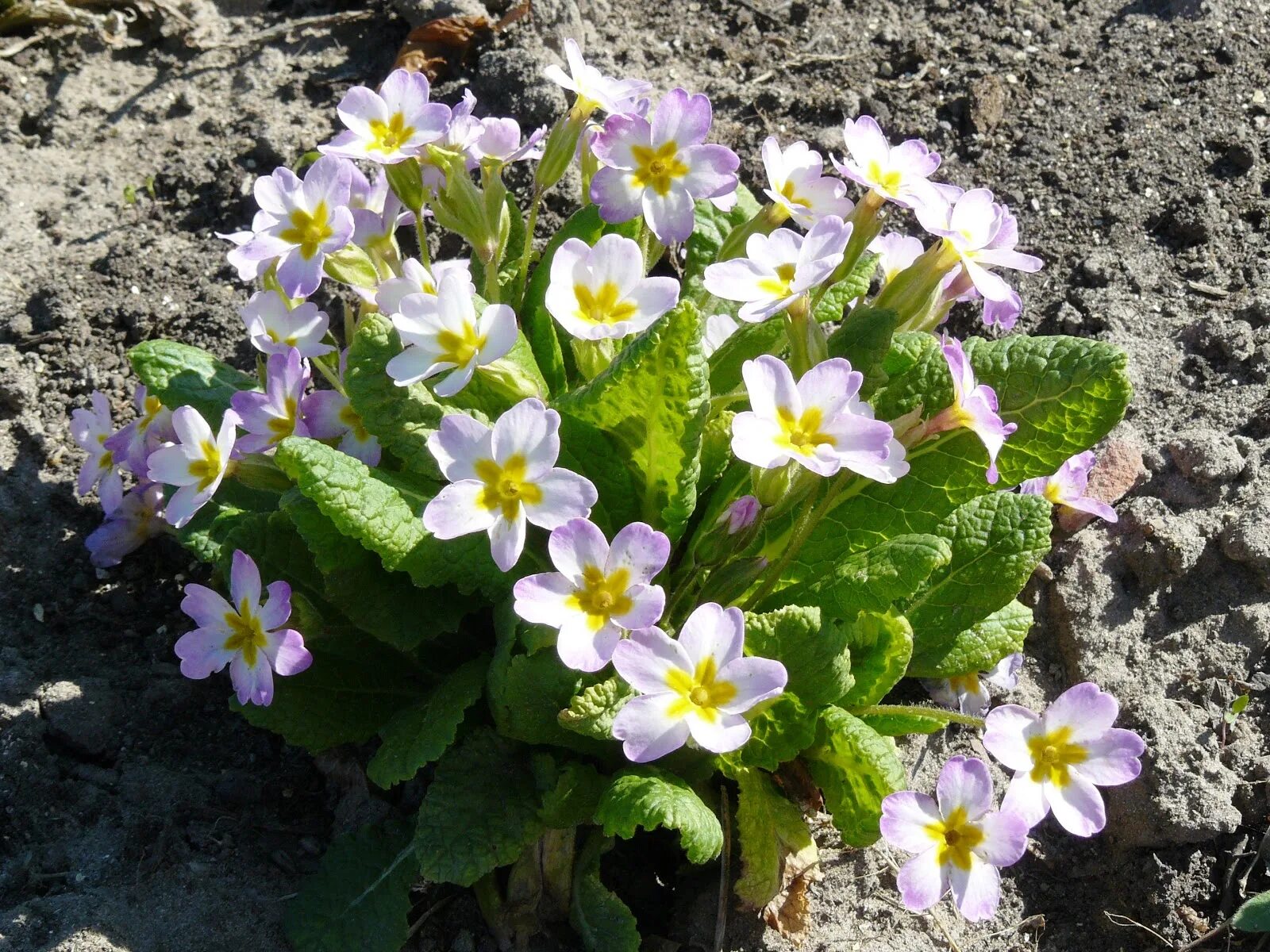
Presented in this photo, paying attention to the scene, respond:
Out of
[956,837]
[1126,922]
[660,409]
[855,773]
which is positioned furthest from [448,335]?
[1126,922]

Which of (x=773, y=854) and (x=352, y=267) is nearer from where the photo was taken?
(x=773, y=854)

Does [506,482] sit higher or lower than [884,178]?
lower

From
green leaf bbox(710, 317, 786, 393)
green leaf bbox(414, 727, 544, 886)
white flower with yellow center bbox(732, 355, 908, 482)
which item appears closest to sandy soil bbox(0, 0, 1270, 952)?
green leaf bbox(414, 727, 544, 886)

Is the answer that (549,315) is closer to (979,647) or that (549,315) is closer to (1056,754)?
(979,647)

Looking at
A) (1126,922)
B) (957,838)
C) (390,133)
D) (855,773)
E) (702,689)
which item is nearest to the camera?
(702,689)

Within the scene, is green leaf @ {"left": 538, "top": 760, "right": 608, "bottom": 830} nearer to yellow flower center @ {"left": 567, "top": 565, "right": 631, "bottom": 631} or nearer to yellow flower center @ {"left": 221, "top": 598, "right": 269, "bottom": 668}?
yellow flower center @ {"left": 567, "top": 565, "right": 631, "bottom": 631}

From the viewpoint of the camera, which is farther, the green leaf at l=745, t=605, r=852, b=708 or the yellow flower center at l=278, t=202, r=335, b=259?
the yellow flower center at l=278, t=202, r=335, b=259
